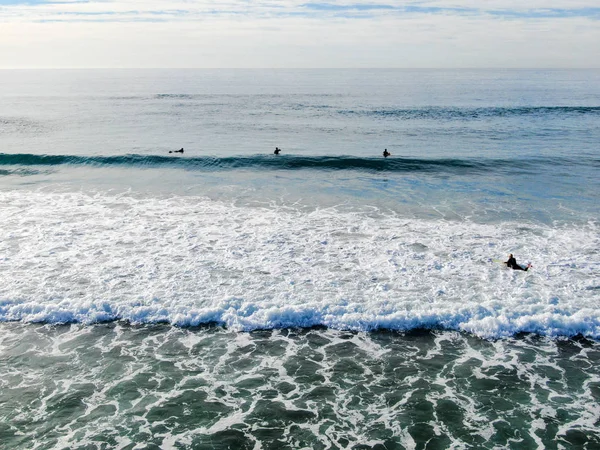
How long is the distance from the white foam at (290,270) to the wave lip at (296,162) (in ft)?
33.2

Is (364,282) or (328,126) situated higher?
(328,126)

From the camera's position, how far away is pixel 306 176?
104ft

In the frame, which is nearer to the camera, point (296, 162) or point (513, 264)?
point (513, 264)

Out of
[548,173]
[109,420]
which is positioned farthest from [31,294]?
[548,173]

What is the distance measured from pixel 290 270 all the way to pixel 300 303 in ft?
8.39

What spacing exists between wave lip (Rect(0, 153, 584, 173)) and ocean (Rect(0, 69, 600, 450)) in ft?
0.73

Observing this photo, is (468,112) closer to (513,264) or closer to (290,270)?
(513,264)

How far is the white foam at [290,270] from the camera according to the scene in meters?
14.2

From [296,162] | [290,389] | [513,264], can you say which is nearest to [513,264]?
[513,264]

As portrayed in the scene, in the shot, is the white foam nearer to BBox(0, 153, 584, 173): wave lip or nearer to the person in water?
the person in water

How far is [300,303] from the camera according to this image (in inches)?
589

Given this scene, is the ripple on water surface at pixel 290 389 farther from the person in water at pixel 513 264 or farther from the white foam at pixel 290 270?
the person in water at pixel 513 264

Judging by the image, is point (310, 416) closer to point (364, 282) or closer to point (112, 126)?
point (364, 282)

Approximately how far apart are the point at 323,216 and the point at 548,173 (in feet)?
55.3
